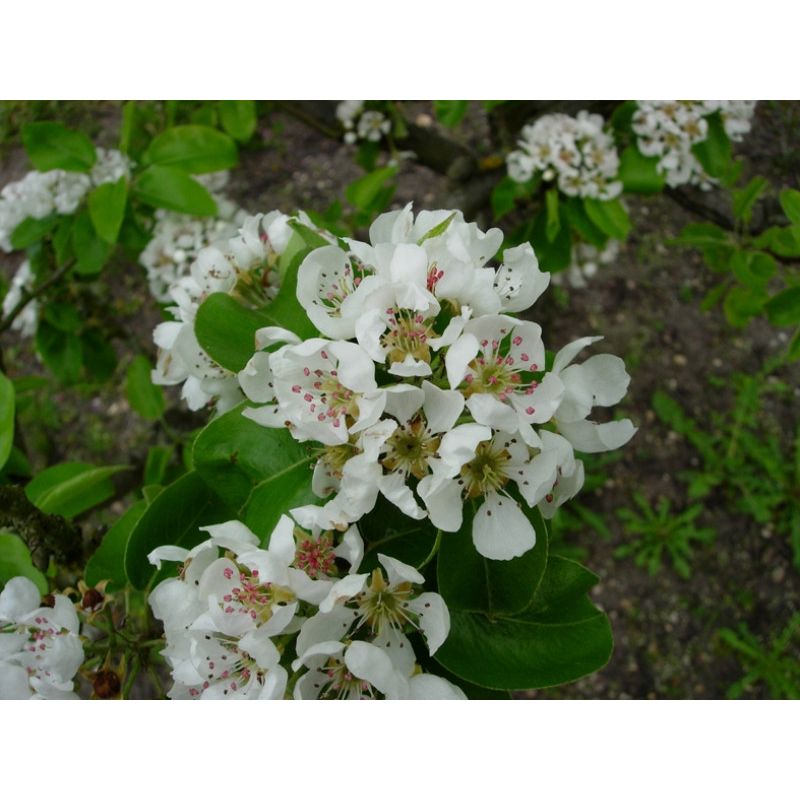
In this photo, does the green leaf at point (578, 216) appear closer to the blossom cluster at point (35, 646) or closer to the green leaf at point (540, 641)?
the green leaf at point (540, 641)

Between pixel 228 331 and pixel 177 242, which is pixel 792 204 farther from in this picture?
pixel 177 242

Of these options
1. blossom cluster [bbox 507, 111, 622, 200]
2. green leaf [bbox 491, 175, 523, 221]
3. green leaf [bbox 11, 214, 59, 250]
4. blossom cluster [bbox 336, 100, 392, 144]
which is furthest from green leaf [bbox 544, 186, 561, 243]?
green leaf [bbox 11, 214, 59, 250]

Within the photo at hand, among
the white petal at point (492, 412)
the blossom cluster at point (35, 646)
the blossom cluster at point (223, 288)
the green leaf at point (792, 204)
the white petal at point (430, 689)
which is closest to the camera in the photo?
the white petal at point (492, 412)

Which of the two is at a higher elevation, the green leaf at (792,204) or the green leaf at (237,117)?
the green leaf at (792,204)

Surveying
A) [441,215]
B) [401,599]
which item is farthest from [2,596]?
[441,215]

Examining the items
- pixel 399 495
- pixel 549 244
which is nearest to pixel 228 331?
pixel 399 495

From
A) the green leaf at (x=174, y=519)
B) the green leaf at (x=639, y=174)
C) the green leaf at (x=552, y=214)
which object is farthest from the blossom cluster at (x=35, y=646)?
the green leaf at (x=639, y=174)

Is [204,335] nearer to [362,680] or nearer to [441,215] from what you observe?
[441,215]
